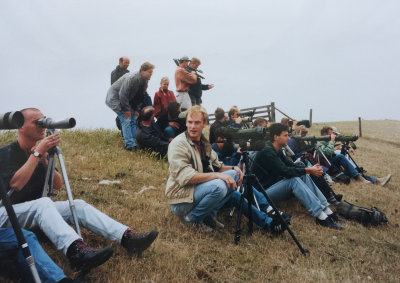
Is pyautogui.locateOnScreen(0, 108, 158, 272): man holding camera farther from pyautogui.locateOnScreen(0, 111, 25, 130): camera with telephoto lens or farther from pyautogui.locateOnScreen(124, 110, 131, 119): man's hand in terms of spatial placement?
pyautogui.locateOnScreen(124, 110, 131, 119): man's hand

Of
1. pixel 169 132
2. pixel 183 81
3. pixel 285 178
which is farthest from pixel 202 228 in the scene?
pixel 183 81

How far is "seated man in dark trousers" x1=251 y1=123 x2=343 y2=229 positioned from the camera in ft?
14.6

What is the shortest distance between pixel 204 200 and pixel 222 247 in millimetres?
595

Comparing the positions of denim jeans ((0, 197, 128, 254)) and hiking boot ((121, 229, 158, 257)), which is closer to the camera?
denim jeans ((0, 197, 128, 254))

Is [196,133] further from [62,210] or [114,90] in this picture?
[114,90]

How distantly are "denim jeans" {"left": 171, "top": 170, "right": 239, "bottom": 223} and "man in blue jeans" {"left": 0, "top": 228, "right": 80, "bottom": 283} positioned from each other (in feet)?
5.50

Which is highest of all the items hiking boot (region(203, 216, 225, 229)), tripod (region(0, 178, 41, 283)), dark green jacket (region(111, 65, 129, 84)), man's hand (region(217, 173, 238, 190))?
dark green jacket (region(111, 65, 129, 84))

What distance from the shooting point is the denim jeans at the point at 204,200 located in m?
3.43

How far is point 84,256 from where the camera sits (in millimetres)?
2328

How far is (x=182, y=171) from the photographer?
344cm

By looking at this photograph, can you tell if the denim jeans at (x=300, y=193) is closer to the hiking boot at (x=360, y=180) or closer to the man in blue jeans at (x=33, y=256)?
the man in blue jeans at (x=33, y=256)

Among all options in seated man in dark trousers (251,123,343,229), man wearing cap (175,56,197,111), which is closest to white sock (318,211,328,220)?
seated man in dark trousers (251,123,343,229)

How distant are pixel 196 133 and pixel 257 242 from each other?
5.08 feet

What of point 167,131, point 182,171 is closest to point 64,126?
point 182,171
